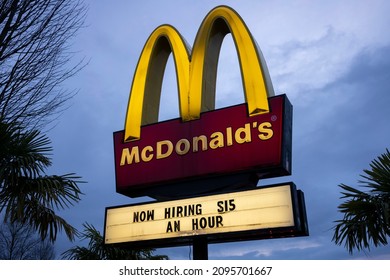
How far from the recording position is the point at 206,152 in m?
9.06

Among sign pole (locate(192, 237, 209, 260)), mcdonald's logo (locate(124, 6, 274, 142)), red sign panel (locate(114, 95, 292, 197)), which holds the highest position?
mcdonald's logo (locate(124, 6, 274, 142))

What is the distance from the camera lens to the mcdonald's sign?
336 inches

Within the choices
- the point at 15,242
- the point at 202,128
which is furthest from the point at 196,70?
the point at 15,242

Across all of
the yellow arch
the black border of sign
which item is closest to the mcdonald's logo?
the yellow arch

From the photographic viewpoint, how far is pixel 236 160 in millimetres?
8664

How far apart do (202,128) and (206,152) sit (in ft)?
1.97

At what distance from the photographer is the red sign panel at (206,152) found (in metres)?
8.44

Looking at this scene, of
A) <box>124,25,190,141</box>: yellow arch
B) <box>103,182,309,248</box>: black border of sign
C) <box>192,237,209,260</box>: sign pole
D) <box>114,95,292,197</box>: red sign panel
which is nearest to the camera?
<box>103,182,309,248</box>: black border of sign

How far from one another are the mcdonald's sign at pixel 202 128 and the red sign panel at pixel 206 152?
0.02 metres

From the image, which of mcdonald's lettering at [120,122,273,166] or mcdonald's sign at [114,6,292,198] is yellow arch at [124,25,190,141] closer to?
mcdonald's sign at [114,6,292,198]

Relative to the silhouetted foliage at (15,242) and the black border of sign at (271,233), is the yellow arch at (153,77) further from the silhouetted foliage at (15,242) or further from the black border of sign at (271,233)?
the silhouetted foliage at (15,242)

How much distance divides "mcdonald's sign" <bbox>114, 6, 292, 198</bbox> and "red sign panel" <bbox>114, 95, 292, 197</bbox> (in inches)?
0.8

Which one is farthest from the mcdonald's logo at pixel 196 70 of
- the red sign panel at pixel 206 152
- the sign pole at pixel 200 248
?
the sign pole at pixel 200 248
